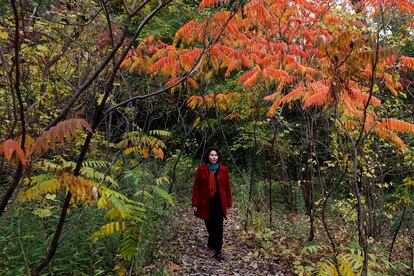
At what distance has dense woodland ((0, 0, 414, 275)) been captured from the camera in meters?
3.29

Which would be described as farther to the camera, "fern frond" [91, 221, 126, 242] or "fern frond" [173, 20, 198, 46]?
"fern frond" [173, 20, 198, 46]

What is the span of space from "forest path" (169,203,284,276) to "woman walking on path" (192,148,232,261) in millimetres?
252

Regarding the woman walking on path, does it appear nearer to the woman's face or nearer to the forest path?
the woman's face

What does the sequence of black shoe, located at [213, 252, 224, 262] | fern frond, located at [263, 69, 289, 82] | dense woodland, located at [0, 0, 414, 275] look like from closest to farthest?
1. dense woodland, located at [0, 0, 414, 275]
2. black shoe, located at [213, 252, 224, 262]
3. fern frond, located at [263, 69, 289, 82]

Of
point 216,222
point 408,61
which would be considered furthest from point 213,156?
point 408,61

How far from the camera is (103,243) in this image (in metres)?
4.96

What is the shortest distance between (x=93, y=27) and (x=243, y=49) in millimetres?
2892

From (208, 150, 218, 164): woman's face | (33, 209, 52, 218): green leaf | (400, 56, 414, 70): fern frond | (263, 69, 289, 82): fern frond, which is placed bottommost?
(33, 209, 52, 218): green leaf

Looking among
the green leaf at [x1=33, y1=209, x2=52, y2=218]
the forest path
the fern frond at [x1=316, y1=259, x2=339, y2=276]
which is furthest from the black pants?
the green leaf at [x1=33, y1=209, x2=52, y2=218]

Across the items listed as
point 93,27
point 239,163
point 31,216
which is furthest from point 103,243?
point 239,163

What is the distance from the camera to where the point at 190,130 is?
7637mm

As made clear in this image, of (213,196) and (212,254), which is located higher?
(213,196)

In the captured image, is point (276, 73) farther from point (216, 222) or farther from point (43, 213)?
point (43, 213)

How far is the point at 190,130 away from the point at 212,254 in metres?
2.69
